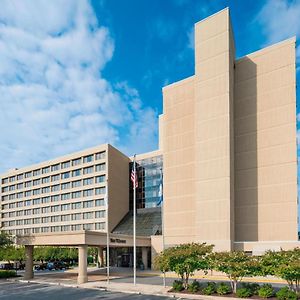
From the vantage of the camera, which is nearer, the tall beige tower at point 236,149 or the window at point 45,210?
the tall beige tower at point 236,149

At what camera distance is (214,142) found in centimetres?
5422

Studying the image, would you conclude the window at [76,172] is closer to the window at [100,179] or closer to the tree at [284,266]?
the window at [100,179]

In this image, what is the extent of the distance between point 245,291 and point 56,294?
17473 mm

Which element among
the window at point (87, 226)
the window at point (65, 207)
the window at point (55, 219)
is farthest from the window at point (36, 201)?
the window at point (87, 226)

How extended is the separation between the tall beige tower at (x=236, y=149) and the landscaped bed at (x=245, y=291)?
19003 mm

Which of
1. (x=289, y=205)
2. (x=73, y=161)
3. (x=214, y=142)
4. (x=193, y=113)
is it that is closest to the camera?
(x=289, y=205)

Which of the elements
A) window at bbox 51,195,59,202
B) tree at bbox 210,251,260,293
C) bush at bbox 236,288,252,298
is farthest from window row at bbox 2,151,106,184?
bush at bbox 236,288,252,298

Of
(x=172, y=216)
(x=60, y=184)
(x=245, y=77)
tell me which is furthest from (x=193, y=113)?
(x=60, y=184)

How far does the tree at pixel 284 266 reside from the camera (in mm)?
26188

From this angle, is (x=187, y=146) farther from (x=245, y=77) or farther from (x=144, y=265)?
(x=144, y=265)

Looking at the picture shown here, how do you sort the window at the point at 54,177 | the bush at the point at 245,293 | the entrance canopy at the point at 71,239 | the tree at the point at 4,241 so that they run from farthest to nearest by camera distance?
the window at the point at 54,177 → the tree at the point at 4,241 → the entrance canopy at the point at 71,239 → the bush at the point at 245,293

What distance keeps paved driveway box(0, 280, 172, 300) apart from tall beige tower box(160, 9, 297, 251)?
2179 centimetres

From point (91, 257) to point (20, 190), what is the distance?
1203 inches

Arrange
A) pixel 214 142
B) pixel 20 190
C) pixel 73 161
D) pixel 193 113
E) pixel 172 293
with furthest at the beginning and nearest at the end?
pixel 20 190
pixel 73 161
pixel 193 113
pixel 214 142
pixel 172 293
